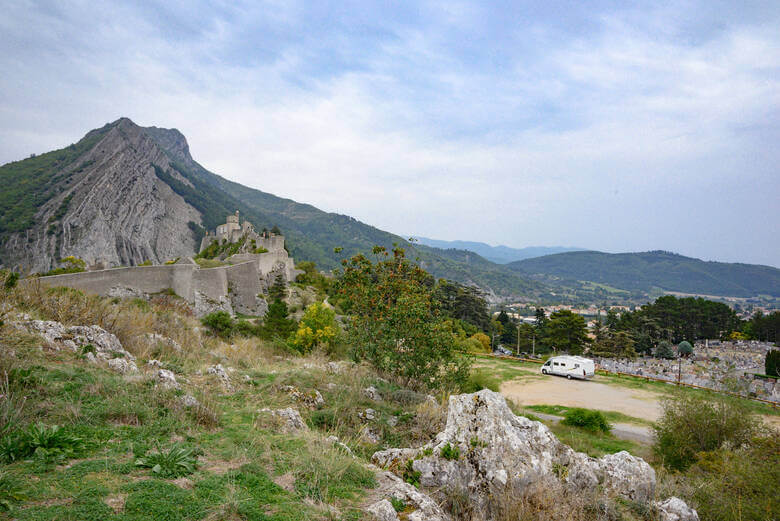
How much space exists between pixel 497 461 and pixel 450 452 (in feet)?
2.11

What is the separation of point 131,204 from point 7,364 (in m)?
96.4

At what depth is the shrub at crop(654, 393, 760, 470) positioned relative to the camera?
9461 millimetres

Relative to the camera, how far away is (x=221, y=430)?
536 centimetres

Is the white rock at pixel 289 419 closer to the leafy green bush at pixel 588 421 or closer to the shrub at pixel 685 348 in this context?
the leafy green bush at pixel 588 421

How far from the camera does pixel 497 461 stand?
514 centimetres

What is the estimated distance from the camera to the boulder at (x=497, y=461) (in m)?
4.99

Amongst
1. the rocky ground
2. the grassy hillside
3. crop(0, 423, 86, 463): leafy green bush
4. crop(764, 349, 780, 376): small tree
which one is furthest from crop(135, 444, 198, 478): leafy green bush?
the grassy hillside

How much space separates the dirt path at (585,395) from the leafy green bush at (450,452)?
1252 centimetres

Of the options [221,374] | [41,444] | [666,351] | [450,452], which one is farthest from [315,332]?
[666,351]

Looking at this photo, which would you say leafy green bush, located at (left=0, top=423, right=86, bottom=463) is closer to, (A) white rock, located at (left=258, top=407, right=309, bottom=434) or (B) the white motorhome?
(A) white rock, located at (left=258, top=407, right=309, bottom=434)

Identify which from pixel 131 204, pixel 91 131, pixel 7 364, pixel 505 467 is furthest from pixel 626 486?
pixel 91 131

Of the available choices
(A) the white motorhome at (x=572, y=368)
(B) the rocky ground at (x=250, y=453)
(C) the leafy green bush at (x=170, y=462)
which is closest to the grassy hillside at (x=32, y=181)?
(B) the rocky ground at (x=250, y=453)

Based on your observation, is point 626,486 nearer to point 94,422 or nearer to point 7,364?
point 94,422

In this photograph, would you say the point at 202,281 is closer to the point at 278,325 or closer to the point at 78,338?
the point at 278,325
